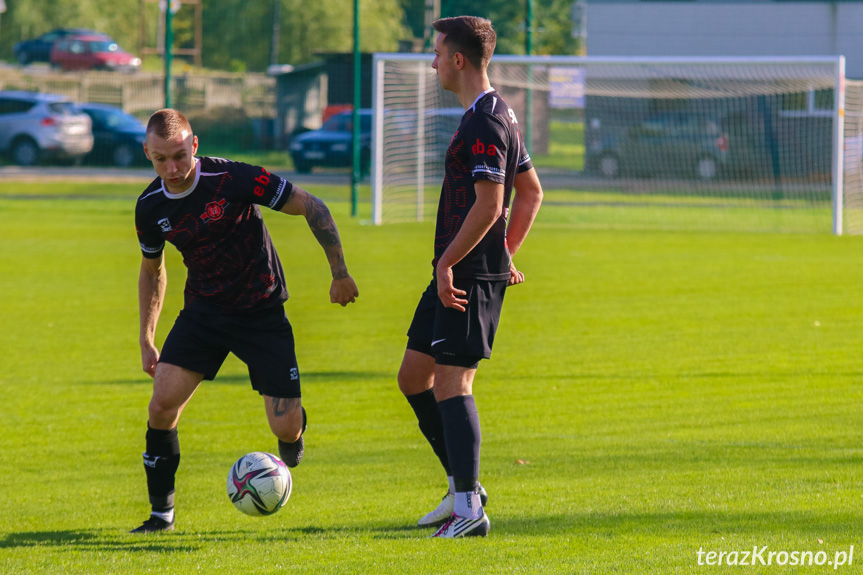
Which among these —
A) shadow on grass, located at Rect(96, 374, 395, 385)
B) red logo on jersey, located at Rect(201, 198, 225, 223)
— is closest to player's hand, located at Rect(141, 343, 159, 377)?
red logo on jersey, located at Rect(201, 198, 225, 223)

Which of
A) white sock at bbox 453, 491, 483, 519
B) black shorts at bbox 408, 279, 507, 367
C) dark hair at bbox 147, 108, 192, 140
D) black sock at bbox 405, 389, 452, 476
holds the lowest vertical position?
white sock at bbox 453, 491, 483, 519

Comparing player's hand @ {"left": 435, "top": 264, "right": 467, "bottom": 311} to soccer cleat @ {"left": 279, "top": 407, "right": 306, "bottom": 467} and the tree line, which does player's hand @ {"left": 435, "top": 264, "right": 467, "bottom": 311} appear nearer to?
soccer cleat @ {"left": 279, "top": 407, "right": 306, "bottom": 467}

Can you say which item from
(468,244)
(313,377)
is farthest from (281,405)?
(313,377)

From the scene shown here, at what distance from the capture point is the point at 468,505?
4.54m

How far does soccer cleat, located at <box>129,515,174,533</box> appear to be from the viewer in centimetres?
489

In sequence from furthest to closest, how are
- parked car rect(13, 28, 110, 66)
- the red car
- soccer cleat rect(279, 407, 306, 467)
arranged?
parked car rect(13, 28, 110, 66)
the red car
soccer cleat rect(279, 407, 306, 467)

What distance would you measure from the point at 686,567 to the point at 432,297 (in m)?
1.51

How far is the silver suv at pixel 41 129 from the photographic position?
2898cm

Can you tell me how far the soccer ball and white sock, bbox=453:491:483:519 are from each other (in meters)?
0.76

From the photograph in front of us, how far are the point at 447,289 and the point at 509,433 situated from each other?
2631 mm

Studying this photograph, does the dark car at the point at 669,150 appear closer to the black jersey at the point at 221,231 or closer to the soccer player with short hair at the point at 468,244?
the black jersey at the point at 221,231

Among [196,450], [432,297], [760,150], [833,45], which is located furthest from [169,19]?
[833,45]

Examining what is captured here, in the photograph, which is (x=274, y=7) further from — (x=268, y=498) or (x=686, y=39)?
(x=268, y=498)

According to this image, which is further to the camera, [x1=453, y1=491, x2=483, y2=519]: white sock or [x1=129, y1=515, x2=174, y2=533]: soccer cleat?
[x1=129, y1=515, x2=174, y2=533]: soccer cleat
